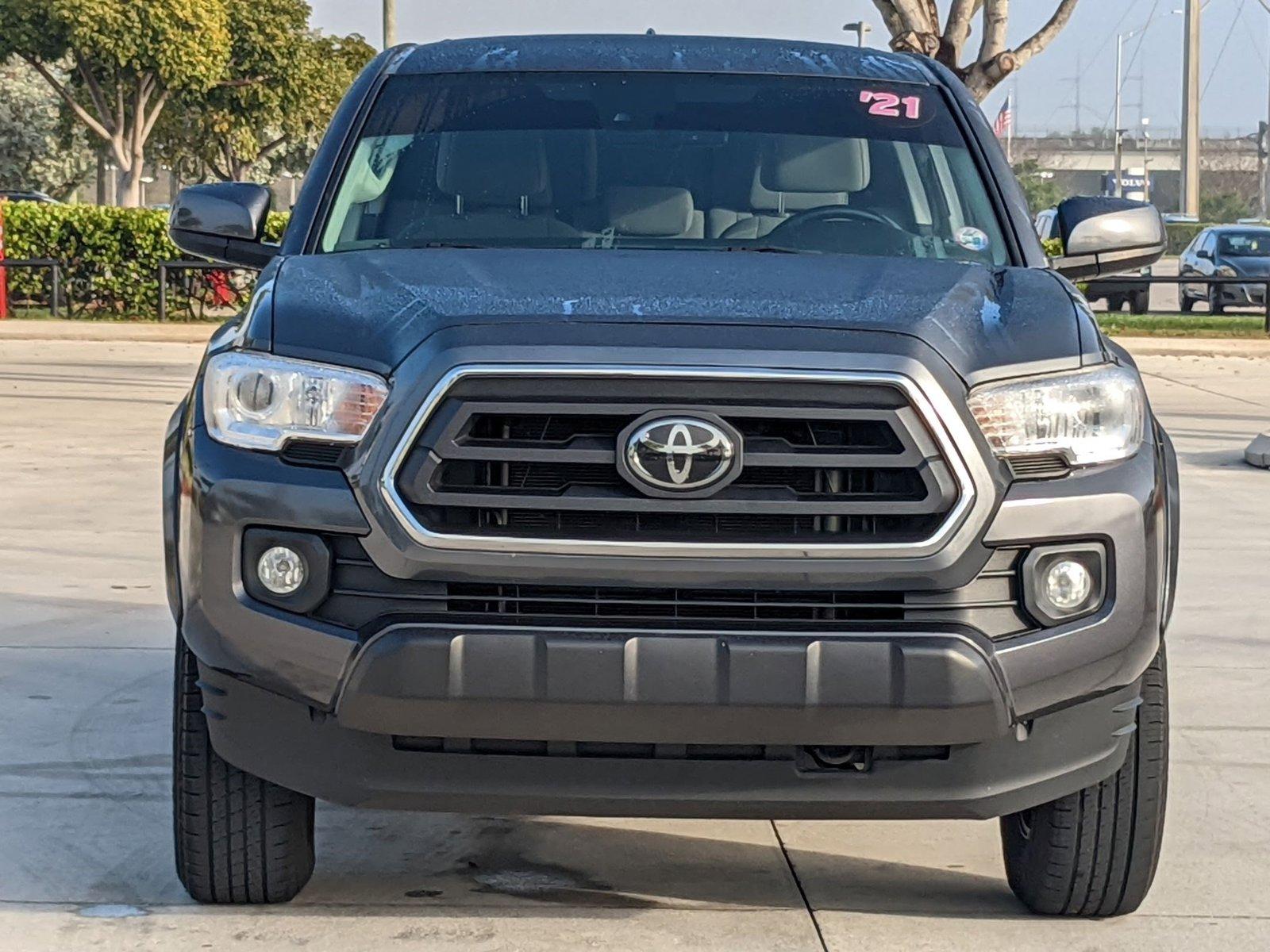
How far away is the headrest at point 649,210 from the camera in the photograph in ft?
15.9

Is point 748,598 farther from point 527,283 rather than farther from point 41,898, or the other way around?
point 41,898

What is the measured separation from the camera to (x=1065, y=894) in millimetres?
4184

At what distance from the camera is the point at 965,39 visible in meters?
19.3

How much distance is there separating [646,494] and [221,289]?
69.9 feet

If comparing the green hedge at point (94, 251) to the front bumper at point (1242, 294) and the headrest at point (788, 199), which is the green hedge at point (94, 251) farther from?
the headrest at point (788, 199)

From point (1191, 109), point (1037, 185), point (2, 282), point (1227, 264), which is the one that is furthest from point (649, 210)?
point (1037, 185)

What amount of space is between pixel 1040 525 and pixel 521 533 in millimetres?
904

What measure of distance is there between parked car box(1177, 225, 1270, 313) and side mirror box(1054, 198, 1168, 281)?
25158 mm

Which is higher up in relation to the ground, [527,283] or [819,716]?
[527,283]

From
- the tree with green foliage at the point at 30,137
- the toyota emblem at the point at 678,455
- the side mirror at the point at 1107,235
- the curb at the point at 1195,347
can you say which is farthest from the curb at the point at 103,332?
the tree with green foliage at the point at 30,137

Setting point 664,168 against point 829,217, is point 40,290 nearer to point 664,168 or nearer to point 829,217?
point 664,168

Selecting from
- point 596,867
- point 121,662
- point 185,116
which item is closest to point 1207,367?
point 121,662

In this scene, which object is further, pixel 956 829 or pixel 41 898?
pixel 956 829

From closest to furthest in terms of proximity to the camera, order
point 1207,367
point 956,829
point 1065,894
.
A: 1. point 1065,894
2. point 956,829
3. point 1207,367
